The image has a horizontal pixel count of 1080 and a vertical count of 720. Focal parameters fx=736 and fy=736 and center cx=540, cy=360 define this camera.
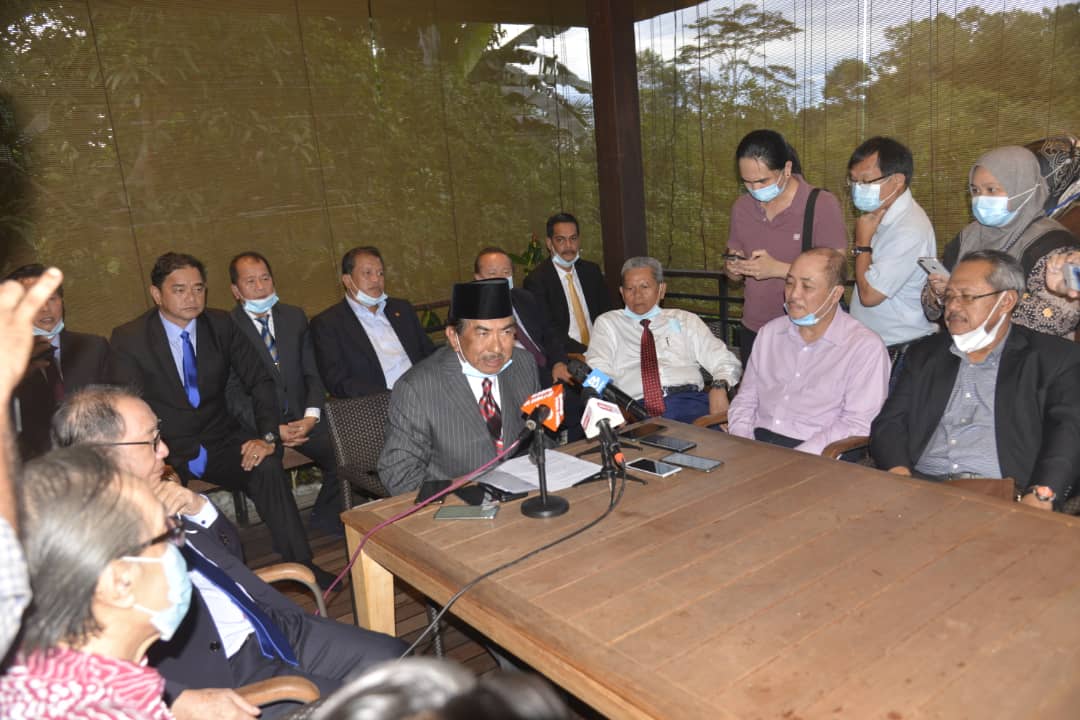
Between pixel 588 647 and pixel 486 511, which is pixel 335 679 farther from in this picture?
pixel 588 647

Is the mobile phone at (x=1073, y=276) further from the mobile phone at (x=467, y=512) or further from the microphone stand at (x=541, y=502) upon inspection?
the mobile phone at (x=467, y=512)

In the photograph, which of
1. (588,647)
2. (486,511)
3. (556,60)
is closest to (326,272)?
(556,60)

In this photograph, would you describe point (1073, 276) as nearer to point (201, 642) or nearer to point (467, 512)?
point (467, 512)

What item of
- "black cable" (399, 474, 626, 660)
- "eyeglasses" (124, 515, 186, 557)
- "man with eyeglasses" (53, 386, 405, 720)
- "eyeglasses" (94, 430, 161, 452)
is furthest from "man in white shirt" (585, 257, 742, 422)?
"eyeglasses" (124, 515, 186, 557)

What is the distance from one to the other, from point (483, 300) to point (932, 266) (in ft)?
6.24

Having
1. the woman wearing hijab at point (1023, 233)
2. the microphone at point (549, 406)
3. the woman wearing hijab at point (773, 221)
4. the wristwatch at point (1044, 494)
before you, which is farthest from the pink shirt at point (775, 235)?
the microphone at point (549, 406)

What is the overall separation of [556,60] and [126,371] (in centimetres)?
479

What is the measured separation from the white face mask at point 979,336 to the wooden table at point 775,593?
2.39 ft

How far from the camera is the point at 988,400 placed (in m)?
2.56

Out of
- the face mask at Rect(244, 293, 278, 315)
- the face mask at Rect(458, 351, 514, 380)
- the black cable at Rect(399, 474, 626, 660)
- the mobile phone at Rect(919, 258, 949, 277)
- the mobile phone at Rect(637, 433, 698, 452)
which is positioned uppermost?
the mobile phone at Rect(919, 258, 949, 277)

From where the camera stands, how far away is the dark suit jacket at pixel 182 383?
11.9 feet

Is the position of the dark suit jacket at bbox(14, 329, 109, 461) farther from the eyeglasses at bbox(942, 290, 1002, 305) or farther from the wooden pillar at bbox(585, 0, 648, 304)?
the wooden pillar at bbox(585, 0, 648, 304)

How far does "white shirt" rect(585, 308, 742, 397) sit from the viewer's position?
3908 mm

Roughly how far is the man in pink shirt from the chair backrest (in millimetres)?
1560
